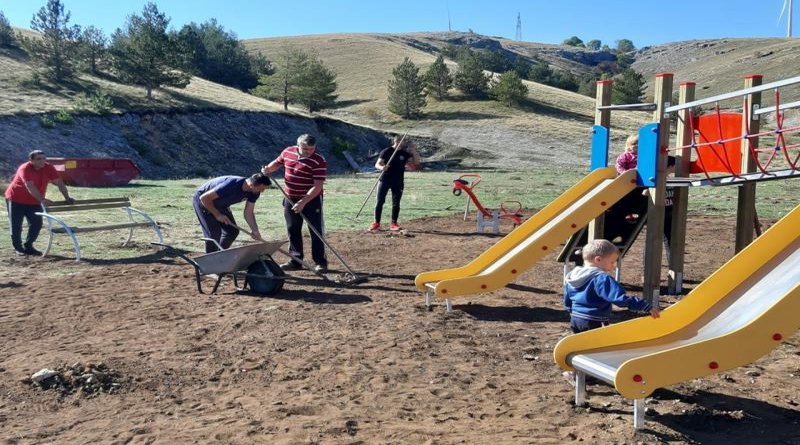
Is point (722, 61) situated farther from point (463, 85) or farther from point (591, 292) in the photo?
point (591, 292)

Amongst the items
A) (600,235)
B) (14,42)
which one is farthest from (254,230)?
(14,42)

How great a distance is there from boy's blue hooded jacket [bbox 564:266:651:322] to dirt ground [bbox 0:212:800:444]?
0.47 m

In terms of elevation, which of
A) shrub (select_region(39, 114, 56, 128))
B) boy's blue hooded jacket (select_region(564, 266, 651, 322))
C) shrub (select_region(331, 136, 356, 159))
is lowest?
boy's blue hooded jacket (select_region(564, 266, 651, 322))

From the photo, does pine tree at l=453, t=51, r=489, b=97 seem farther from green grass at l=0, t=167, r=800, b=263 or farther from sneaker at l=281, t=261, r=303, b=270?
sneaker at l=281, t=261, r=303, b=270

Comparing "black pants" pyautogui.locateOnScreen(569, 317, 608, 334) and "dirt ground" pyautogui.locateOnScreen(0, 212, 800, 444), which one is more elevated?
"black pants" pyautogui.locateOnScreen(569, 317, 608, 334)

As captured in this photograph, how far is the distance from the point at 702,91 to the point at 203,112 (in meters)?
57.4

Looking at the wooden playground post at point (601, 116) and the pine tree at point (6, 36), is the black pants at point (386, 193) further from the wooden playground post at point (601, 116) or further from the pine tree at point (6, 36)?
the pine tree at point (6, 36)

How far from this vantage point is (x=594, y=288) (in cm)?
467

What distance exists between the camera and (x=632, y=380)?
3861 mm

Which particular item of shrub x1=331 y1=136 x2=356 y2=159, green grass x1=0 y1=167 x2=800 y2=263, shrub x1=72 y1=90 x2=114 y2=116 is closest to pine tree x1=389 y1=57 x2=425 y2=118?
shrub x1=331 y1=136 x2=356 y2=159

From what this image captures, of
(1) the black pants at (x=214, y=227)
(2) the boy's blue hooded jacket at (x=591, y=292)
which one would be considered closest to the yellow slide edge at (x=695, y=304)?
(2) the boy's blue hooded jacket at (x=591, y=292)

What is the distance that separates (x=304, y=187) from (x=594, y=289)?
15.5 feet

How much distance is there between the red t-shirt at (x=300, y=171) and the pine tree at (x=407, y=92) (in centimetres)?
4631

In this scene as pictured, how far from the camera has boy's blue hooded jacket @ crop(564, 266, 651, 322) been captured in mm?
4562
